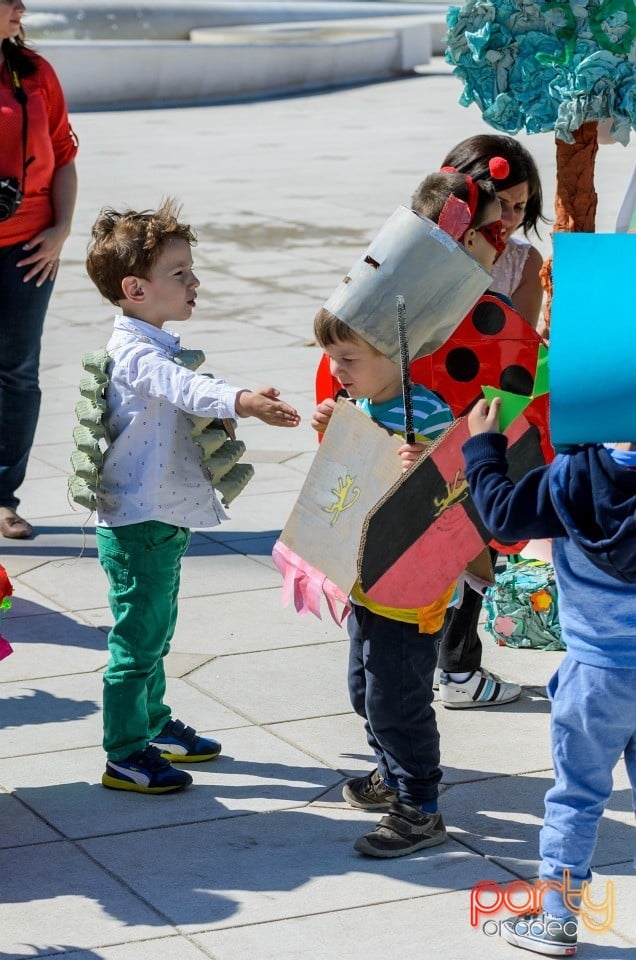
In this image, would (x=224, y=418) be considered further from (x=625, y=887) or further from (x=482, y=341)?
(x=625, y=887)

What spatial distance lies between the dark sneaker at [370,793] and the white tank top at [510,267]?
70.3 inches

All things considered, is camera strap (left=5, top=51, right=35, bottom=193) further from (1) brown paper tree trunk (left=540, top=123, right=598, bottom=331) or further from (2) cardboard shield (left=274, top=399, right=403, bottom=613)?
(2) cardboard shield (left=274, top=399, right=403, bottom=613)

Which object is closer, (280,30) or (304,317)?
(304,317)

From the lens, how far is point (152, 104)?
2702 centimetres

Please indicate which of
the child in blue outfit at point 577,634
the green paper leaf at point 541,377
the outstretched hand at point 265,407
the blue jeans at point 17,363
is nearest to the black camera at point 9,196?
the blue jeans at point 17,363

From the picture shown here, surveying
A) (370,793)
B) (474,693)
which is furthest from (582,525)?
(474,693)

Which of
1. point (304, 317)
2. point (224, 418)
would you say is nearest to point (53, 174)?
point (224, 418)

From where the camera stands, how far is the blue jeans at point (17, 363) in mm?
6027

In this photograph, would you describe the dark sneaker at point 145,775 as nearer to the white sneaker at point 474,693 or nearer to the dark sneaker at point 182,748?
the dark sneaker at point 182,748

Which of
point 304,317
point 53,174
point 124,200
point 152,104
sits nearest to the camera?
point 53,174

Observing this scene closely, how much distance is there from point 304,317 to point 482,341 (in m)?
6.52

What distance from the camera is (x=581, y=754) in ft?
10.3

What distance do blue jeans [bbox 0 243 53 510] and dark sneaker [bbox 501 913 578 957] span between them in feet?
11.6

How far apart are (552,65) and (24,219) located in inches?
93.3
